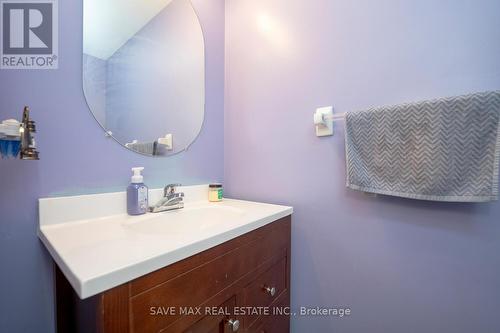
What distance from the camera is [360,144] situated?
2.62 ft

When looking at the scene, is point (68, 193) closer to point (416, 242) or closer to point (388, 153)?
point (388, 153)

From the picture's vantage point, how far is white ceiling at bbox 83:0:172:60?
0.75 meters

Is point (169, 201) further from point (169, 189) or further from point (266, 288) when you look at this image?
point (266, 288)

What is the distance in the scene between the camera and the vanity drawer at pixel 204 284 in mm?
425

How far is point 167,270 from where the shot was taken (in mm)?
465

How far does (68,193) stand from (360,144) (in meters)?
1.02

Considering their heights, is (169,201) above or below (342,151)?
below

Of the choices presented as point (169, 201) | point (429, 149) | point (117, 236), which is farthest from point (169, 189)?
point (429, 149)

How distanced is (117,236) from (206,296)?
0.93 ft

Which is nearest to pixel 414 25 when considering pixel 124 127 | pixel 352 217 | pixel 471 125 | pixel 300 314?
pixel 471 125

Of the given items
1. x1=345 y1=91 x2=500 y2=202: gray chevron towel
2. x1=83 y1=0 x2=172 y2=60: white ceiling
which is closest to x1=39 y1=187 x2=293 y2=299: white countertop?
x1=345 y1=91 x2=500 y2=202: gray chevron towel

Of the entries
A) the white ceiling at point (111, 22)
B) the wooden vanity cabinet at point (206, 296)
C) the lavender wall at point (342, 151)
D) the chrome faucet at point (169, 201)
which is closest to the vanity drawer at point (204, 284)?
the wooden vanity cabinet at point (206, 296)

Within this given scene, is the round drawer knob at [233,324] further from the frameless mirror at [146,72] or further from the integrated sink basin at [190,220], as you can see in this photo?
the frameless mirror at [146,72]

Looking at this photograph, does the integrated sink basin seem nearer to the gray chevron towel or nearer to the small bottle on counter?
the small bottle on counter
